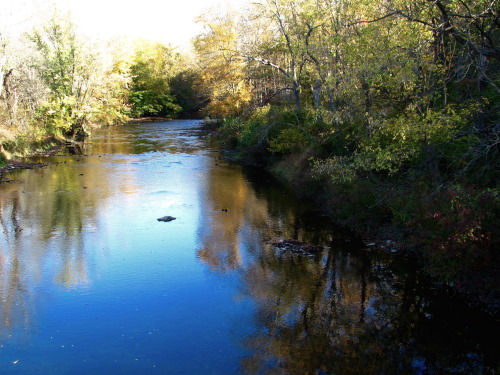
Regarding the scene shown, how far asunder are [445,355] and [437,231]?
105 inches

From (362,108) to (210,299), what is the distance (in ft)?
28.5

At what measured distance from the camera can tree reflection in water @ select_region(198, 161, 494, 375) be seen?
764 centimetres

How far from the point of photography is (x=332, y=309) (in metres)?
9.45

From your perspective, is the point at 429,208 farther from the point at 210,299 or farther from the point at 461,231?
the point at 210,299

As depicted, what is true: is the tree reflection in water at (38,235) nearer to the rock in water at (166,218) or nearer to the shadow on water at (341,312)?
the rock in water at (166,218)

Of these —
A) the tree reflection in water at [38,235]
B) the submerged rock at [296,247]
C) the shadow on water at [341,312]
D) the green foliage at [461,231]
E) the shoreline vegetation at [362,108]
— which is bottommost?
the shadow on water at [341,312]

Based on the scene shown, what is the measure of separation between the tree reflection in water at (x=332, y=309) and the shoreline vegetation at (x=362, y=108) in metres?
1.06

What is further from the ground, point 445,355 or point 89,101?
point 89,101

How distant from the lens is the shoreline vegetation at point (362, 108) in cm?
958

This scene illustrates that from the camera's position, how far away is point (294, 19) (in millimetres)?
24453

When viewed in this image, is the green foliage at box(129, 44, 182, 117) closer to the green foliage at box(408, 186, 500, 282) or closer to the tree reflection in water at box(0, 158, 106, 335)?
the tree reflection in water at box(0, 158, 106, 335)

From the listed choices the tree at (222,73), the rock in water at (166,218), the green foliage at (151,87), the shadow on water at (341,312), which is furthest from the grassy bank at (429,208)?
the green foliage at (151,87)

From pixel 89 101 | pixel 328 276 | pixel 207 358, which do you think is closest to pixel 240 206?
pixel 328 276

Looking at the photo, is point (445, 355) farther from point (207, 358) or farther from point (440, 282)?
point (207, 358)
